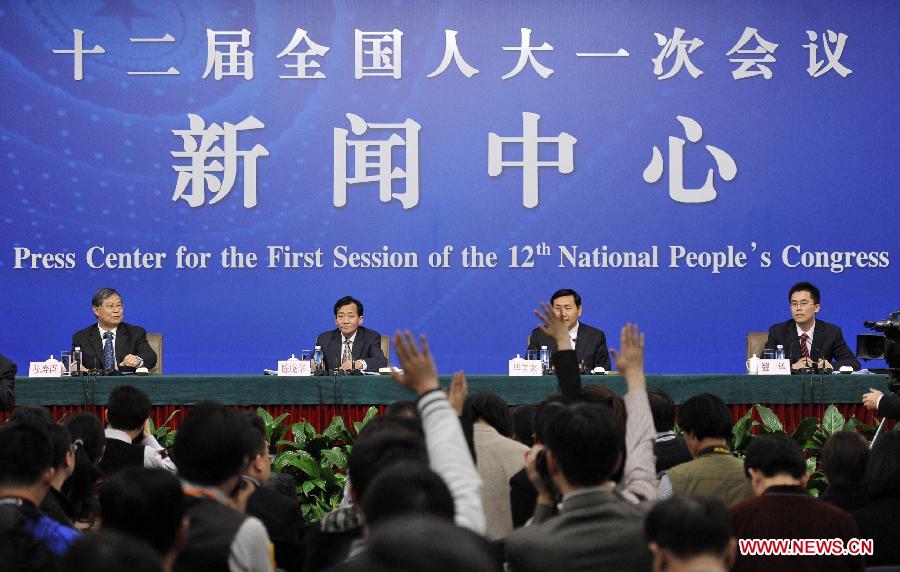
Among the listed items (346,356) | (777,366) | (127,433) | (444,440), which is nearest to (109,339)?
(346,356)

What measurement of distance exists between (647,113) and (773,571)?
5.24m

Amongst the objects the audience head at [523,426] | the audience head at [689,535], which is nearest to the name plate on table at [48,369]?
the audience head at [523,426]

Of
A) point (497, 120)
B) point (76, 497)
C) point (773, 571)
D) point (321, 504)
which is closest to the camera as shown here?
point (773, 571)

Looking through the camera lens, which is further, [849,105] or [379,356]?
[849,105]

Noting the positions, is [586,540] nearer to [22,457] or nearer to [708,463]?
[22,457]

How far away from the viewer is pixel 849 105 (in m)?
7.02

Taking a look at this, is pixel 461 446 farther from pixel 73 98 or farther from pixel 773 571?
pixel 73 98

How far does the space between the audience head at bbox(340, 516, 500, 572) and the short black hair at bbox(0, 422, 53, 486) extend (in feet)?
3.87

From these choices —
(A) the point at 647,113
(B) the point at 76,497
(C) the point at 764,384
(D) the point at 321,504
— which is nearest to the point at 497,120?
(A) the point at 647,113

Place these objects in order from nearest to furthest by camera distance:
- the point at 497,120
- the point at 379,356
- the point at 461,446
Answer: the point at 461,446, the point at 379,356, the point at 497,120

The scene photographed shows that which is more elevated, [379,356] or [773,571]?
[379,356]

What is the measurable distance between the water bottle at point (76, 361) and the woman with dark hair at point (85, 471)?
2638mm

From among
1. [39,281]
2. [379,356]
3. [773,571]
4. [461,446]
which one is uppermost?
[39,281]

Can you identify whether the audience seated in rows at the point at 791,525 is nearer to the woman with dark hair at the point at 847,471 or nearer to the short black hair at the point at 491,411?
the woman with dark hair at the point at 847,471
